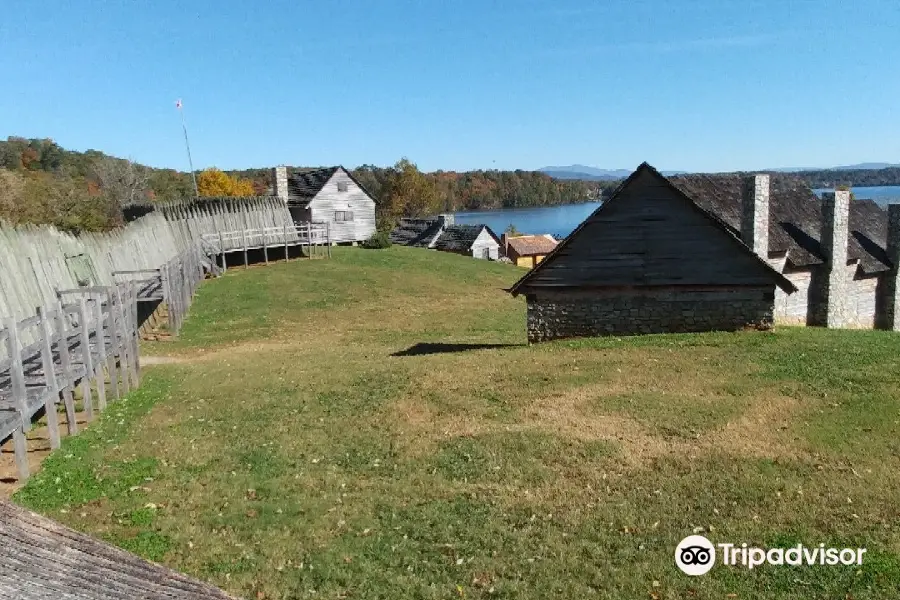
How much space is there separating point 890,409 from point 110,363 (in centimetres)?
1564

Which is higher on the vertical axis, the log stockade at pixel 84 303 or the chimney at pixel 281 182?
the chimney at pixel 281 182

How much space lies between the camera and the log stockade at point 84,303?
11156 mm

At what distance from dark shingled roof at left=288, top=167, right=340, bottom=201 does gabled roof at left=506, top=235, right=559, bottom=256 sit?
26317mm

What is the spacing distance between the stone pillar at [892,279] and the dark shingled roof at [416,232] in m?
45.2

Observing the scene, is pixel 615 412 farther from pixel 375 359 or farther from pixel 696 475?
pixel 375 359

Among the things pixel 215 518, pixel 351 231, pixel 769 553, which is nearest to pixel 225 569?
pixel 215 518

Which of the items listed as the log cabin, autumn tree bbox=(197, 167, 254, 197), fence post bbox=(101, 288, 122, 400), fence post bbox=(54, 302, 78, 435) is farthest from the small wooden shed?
autumn tree bbox=(197, 167, 254, 197)

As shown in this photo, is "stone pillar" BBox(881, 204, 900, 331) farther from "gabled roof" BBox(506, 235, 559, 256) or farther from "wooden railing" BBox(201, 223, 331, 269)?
"gabled roof" BBox(506, 235, 559, 256)

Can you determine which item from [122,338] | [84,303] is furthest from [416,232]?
[84,303]

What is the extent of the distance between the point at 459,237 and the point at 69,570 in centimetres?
6545

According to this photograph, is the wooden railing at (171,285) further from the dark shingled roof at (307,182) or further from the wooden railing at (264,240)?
the dark shingled roof at (307,182)

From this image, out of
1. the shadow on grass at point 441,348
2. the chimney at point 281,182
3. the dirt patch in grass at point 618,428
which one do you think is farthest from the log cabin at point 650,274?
the chimney at point 281,182

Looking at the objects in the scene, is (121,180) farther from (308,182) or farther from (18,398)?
(18,398)

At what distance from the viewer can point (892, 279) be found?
97.3 feet
